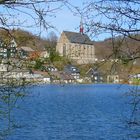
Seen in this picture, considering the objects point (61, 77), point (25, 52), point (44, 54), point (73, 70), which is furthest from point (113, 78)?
point (25, 52)

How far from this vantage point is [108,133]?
1666 cm

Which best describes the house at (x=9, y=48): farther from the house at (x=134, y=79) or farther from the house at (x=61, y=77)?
the house at (x=134, y=79)

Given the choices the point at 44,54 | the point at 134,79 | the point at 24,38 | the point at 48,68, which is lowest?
the point at 134,79

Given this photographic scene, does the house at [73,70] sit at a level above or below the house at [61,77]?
above

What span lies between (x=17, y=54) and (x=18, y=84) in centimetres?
31

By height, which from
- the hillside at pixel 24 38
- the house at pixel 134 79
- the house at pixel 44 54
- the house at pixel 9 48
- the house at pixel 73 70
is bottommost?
the house at pixel 134 79

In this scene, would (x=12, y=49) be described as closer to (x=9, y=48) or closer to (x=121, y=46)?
(x=9, y=48)

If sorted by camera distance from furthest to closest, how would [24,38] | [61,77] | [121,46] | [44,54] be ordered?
[61,77]
[44,54]
[24,38]
[121,46]

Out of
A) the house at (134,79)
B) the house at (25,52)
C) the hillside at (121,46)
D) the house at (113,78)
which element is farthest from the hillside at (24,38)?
the house at (134,79)

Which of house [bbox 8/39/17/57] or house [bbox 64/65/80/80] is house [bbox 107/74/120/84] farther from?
house [bbox 8/39/17/57]

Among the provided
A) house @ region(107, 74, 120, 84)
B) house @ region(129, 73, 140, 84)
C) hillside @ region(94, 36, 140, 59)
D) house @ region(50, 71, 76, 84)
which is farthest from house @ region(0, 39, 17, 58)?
house @ region(129, 73, 140, 84)

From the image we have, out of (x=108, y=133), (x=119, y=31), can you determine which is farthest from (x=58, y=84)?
(x=108, y=133)

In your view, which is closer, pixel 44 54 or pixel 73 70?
pixel 73 70

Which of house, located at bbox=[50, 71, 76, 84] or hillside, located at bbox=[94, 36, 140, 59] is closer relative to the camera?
hillside, located at bbox=[94, 36, 140, 59]
